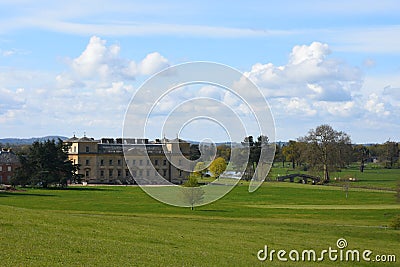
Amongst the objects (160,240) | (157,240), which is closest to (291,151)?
(160,240)

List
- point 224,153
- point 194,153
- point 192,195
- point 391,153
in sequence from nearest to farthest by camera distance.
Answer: point 192,195, point 194,153, point 224,153, point 391,153

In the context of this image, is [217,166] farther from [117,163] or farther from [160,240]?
[160,240]

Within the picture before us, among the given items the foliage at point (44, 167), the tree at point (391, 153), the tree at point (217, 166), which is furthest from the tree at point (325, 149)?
the tree at point (391, 153)

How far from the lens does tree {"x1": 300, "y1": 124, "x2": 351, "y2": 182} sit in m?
128

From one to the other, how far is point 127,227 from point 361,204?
4459cm

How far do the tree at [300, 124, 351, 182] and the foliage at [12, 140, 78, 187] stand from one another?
154 ft

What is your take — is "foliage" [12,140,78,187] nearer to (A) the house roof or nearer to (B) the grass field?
(A) the house roof

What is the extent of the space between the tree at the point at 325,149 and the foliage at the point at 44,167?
4706 centimetres

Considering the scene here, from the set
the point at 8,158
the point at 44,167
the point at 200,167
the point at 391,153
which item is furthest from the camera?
the point at 391,153

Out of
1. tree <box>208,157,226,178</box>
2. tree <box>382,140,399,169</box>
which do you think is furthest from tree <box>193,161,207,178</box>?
Result: tree <box>382,140,399,169</box>

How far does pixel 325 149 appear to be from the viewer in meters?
128

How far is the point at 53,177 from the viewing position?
340ft

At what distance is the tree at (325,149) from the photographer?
5039 inches

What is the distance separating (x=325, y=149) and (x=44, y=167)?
53877 mm
